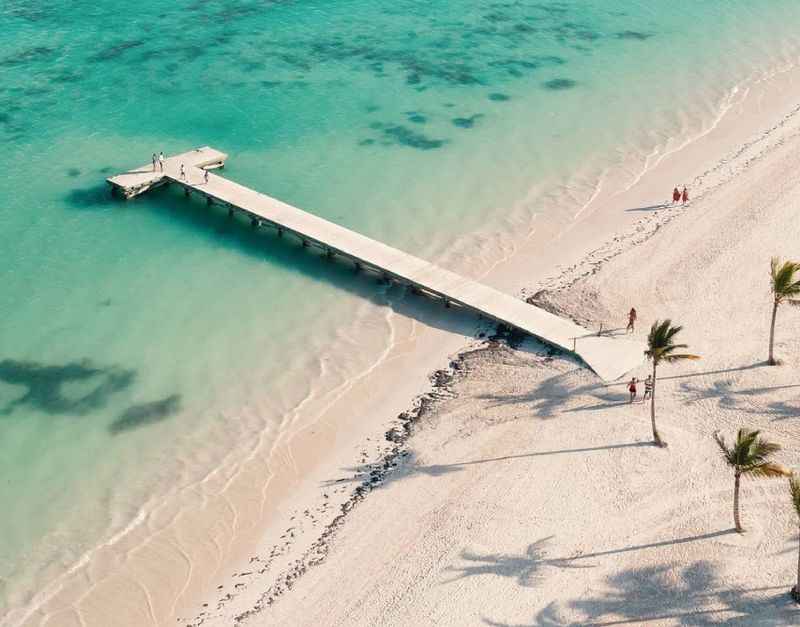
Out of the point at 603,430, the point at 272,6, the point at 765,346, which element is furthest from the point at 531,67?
the point at 603,430

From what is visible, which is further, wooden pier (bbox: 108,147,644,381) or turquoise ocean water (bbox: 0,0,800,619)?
wooden pier (bbox: 108,147,644,381)

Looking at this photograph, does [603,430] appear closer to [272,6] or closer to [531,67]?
[531,67]

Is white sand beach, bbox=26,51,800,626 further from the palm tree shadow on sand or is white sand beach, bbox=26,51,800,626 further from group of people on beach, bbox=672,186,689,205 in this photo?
group of people on beach, bbox=672,186,689,205

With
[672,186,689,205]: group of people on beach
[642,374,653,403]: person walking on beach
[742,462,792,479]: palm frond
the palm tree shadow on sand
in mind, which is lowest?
the palm tree shadow on sand

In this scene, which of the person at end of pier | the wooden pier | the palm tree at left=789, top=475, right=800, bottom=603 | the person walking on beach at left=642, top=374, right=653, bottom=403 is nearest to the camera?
the palm tree at left=789, top=475, right=800, bottom=603

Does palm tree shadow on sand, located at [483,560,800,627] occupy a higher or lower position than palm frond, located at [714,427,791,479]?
lower

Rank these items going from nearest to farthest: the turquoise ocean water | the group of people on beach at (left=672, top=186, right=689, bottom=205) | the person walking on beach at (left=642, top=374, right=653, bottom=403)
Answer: the person walking on beach at (left=642, top=374, right=653, bottom=403)
the turquoise ocean water
the group of people on beach at (left=672, top=186, right=689, bottom=205)

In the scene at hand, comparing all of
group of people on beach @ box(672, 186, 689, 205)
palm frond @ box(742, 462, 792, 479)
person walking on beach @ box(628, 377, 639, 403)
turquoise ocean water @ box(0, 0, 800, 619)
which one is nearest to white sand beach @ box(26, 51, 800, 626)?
person walking on beach @ box(628, 377, 639, 403)
